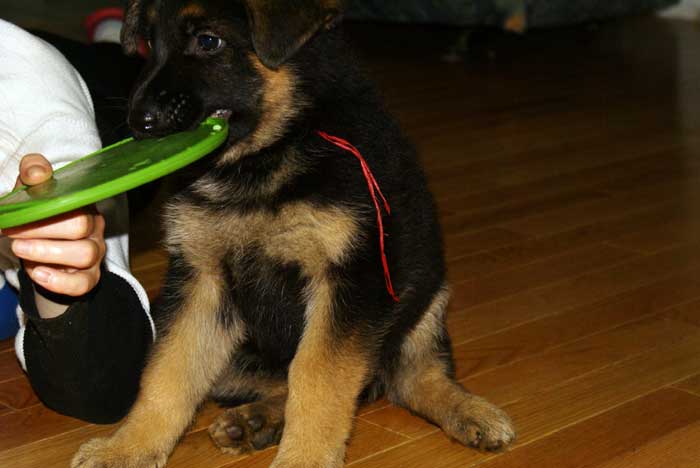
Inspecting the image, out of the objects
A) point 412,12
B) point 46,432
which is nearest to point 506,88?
point 412,12

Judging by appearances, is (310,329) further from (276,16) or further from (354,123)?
(276,16)

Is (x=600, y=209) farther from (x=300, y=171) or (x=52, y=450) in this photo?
(x=52, y=450)

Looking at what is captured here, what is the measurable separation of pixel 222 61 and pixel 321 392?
0.65 meters

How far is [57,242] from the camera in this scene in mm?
1878

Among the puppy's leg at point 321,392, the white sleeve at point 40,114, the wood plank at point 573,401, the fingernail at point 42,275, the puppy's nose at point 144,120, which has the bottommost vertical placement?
the wood plank at point 573,401

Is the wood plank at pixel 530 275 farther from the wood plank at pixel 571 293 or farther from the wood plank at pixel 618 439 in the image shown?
the wood plank at pixel 618 439

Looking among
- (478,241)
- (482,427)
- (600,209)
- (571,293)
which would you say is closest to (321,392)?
(482,427)

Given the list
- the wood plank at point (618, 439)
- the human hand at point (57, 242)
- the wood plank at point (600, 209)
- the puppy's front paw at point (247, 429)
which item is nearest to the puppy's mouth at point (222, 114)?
the human hand at point (57, 242)

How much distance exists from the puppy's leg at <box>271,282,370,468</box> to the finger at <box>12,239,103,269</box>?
43cm

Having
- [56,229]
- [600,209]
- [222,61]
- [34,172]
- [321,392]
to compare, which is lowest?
[600,209]

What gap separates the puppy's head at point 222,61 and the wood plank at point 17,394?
872mm

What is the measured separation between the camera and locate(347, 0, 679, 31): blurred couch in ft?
21.5

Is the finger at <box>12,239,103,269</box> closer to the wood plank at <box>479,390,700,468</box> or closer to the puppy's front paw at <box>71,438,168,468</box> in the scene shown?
the puppy's front paw at <box>71,438,168,468</box>

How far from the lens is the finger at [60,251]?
1838mm
